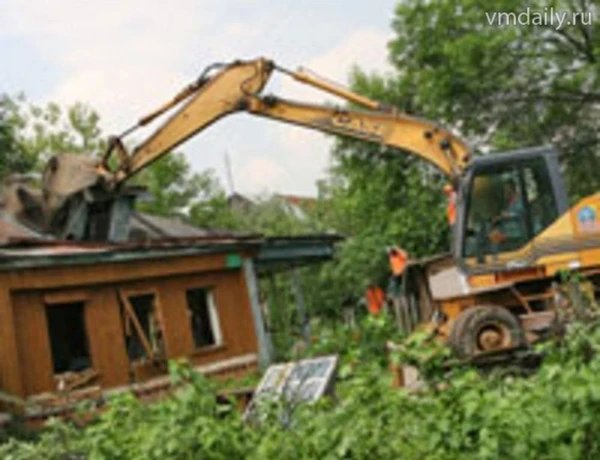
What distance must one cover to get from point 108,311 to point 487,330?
6.51 meters

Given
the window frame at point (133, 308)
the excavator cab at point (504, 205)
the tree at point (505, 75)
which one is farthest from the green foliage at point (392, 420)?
the tree at point (505, 75)

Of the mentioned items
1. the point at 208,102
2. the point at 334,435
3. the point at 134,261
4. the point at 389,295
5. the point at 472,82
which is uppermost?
the point at 472,82

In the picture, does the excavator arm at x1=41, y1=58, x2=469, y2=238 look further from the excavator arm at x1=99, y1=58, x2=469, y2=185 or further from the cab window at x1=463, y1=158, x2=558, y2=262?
the cab window at x1=463, y1=158, x2=558, y2=262

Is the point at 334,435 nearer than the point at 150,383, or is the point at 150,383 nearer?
the point at 334,435

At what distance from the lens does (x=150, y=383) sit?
16.0 metres

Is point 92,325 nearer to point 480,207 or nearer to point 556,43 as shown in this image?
point 480,207

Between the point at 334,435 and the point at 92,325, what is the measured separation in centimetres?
1212

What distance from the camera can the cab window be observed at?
12.6 metres

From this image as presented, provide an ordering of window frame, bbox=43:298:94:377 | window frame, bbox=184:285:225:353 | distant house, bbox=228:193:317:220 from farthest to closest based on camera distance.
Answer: distant house, bbox=228:193:317:220 → window frame, bbox=184:285:225:353 → window frame, bbox=43:298:94:377

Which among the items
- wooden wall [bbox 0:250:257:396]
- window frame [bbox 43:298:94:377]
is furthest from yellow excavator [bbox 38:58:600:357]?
window frame [bbox 43:298:94:377]

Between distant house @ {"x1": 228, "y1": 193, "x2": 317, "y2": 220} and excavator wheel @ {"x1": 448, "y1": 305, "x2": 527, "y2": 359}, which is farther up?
distant house @ {"x1": 228, "y1": 193, "x2": 317, "y2": 220}

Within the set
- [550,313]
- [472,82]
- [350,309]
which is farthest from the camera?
[350,309]

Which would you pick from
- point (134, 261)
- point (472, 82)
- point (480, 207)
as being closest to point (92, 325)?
point (134, 261)

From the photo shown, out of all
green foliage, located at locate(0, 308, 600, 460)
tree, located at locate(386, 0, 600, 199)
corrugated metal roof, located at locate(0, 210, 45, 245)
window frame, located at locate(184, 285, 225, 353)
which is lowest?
green foliage, located at locate(0, 308, 600, 460)
